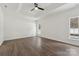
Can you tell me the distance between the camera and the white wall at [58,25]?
171 inches

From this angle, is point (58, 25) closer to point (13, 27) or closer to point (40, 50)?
point (40, 50)

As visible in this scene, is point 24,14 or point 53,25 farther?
point 53,25

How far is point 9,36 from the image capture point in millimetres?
5289

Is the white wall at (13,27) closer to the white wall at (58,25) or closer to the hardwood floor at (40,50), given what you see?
the hardwood floor at (40,50)

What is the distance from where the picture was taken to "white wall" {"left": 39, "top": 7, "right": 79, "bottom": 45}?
435 cm

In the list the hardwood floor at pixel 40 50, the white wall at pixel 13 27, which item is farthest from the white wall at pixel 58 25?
the white wall at pixel 13 27

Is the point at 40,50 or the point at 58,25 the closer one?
the point at 40,50

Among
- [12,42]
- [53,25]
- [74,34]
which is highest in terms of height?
[53,25]

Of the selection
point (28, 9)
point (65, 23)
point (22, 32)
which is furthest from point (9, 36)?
point (65, 23)

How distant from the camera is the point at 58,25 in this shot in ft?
17.1

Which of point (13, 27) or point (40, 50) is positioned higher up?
point (13, 27)

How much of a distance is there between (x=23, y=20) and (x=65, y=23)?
2.11 metres

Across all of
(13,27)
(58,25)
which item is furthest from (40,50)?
(13,27)

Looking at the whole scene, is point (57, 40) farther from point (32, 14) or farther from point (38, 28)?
point (32, 14)
